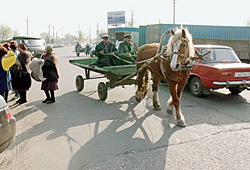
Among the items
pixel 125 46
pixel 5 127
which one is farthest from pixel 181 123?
pixel 125 46

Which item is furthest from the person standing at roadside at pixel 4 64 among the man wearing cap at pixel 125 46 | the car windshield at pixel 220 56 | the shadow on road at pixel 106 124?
the car windshield at pixel 220 56

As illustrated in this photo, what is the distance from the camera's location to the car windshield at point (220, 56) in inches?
317

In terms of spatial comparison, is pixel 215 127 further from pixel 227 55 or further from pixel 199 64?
pixel 227 55

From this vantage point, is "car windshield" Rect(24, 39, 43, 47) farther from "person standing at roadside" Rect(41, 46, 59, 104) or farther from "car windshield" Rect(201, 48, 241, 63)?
"car windshield" Rect(201, 48, 241, 63)

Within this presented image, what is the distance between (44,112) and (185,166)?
4160mm

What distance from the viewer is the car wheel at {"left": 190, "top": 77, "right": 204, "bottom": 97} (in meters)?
7.84

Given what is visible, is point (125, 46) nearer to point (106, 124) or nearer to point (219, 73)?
point (219, 73)

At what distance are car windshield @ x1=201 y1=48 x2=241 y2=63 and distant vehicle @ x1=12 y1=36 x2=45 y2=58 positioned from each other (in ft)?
56.9

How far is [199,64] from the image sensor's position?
7895mm

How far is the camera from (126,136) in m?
4.75

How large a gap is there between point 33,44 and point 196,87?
18883 millimetres

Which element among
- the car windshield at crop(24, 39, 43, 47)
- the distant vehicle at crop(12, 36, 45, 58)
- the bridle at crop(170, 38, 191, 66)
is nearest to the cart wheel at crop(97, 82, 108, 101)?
the bridle at crop(170, 38, 191, 66)

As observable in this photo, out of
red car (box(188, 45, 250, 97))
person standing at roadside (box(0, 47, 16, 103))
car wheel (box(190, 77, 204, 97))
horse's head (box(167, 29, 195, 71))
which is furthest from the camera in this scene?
car wheel (box(190, 77, 204, 97))

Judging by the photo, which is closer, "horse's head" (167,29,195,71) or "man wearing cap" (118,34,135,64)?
"horse's head" (167,29,195,71)
